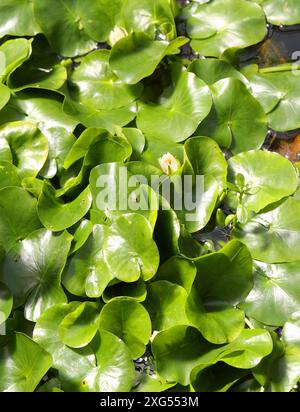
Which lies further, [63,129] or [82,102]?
[82,102]

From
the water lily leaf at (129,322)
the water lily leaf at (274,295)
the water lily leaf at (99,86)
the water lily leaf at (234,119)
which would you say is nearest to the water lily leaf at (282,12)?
the water lily leaf at (234,119)

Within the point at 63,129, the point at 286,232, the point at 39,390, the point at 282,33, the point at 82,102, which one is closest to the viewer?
the point at 39,390

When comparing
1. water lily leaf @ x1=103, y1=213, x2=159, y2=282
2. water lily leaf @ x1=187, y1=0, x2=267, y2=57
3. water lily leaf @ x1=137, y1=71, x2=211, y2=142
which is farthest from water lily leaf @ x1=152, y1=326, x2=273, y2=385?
water lily leaf @ x1=187, y1=0, x2=267, y2=57

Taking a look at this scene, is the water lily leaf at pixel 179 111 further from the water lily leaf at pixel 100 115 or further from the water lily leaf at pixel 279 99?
the water lily leaf at pixel 279 99

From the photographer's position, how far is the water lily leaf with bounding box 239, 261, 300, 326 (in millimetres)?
1447

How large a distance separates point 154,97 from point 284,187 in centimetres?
48

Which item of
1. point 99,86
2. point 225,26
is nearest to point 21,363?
point 99,86

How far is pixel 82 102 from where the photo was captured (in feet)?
5.78

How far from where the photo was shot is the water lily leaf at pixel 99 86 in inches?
68.7

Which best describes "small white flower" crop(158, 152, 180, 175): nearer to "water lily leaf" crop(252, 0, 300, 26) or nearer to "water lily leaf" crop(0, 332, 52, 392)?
"water lily leaf" crop(0, 332, 52, 392)

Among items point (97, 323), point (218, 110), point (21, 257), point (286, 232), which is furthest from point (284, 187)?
point (21, 257)

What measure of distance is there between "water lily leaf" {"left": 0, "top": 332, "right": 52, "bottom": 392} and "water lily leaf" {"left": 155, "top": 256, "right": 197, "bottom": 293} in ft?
1.09

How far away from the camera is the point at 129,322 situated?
4.58 feet

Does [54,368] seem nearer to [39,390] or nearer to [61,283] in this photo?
[39,390]
